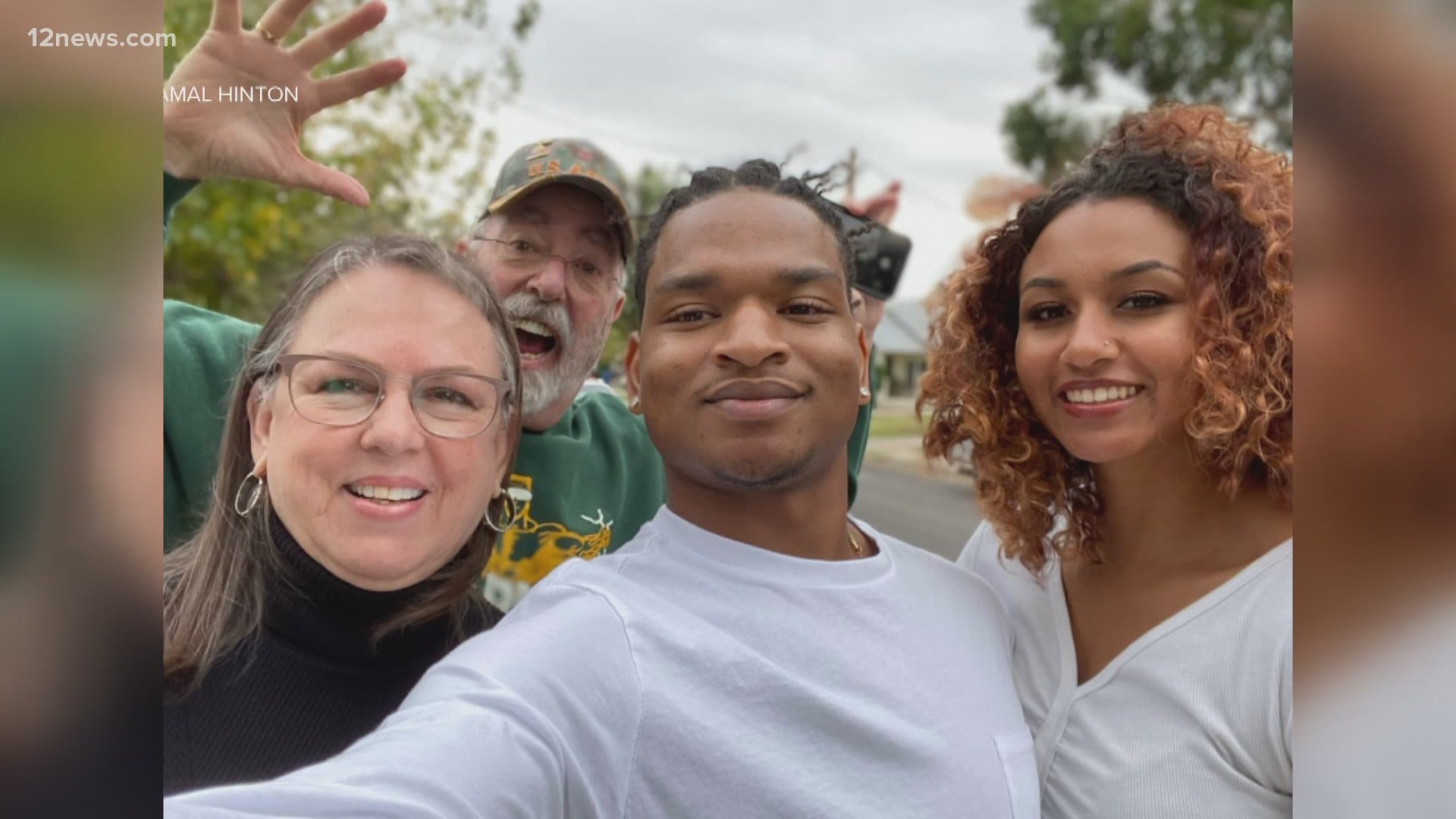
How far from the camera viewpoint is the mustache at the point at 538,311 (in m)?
2.43

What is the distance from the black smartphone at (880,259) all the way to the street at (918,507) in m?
0.92

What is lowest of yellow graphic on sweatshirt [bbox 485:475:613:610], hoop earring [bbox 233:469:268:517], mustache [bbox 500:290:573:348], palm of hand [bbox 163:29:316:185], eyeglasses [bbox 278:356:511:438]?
yellow graphic on sweatshirt [bbox 485:475:613:610]

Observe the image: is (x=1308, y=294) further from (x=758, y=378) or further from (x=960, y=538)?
(x=960, y=538)

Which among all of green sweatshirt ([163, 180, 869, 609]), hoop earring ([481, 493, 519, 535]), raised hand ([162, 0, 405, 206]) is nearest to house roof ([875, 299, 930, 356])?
green sweatshirt ([163, 180, 869, 609])

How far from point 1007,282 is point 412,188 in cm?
137

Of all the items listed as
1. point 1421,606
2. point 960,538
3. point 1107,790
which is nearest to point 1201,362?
point 1107,790

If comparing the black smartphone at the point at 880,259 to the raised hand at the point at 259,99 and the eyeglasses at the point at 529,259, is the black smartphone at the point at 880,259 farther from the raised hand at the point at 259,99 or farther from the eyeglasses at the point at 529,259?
the raised hand at the point at 259,99

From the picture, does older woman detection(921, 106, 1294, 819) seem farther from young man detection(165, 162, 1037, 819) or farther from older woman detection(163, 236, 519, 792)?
older woman detection(163, 236, 519, 792)

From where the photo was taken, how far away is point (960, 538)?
396 cm

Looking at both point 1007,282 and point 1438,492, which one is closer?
point 1438,492

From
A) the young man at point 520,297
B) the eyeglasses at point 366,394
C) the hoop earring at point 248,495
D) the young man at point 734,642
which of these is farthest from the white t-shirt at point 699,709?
the hoop earring at point 248,495

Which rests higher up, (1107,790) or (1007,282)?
(1007,282)

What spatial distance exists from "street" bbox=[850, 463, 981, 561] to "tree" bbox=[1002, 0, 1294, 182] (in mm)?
1226

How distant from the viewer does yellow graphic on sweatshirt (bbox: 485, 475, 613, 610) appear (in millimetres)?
2096
